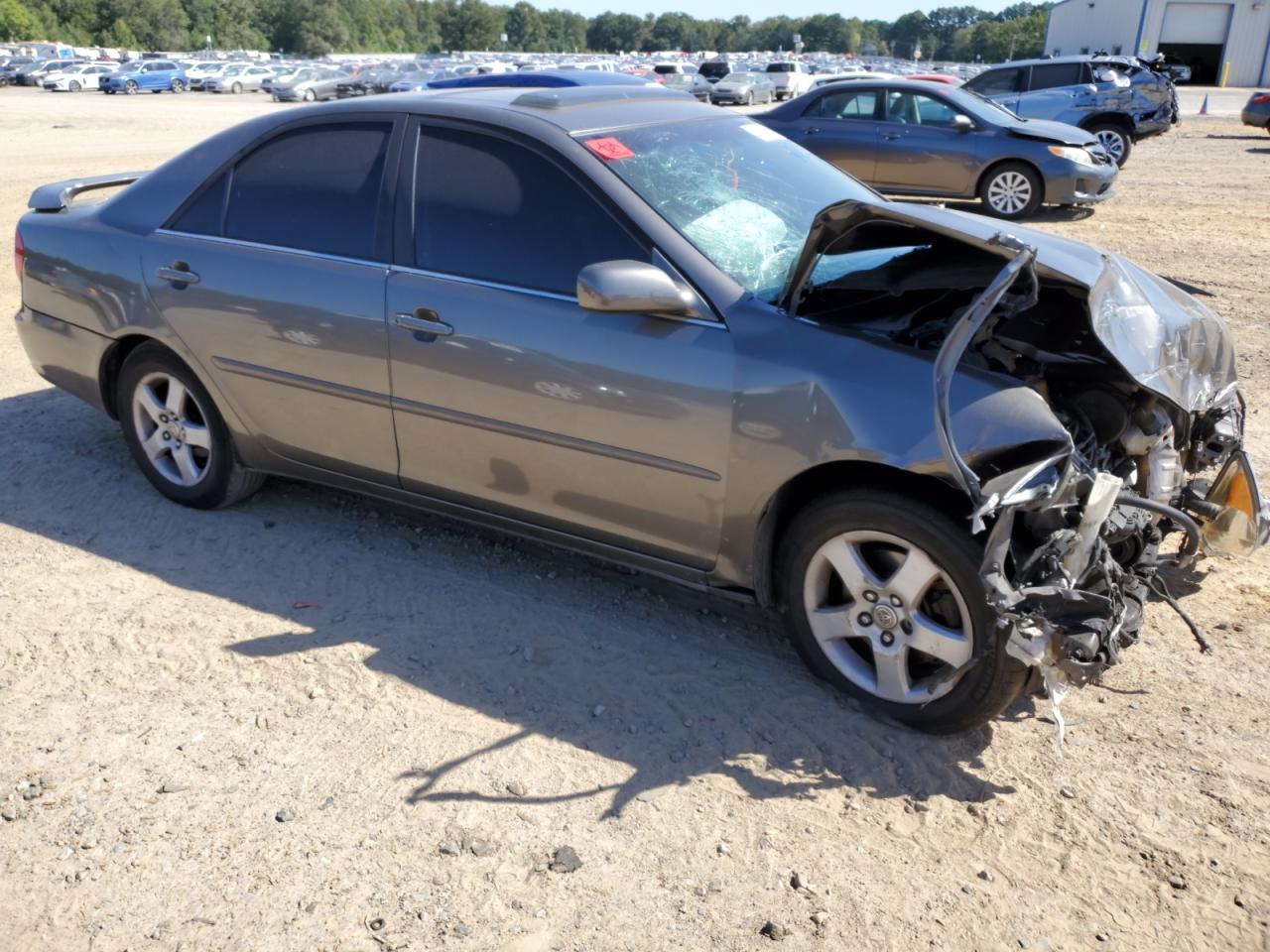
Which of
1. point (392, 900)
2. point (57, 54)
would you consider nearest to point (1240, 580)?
point (392, 900)

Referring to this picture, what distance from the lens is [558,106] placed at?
3.92 metres

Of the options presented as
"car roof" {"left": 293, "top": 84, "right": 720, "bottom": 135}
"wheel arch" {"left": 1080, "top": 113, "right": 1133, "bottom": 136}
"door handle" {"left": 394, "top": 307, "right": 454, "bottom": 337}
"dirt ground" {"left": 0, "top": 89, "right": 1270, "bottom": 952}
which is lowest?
"dirt ground" {"left": 0, "top": 89, "right": 1270, "bottom": 952}

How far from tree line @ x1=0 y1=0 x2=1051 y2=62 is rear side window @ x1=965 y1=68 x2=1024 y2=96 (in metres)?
75.2

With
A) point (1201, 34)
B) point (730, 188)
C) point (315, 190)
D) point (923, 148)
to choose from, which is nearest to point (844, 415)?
point (730, 188)

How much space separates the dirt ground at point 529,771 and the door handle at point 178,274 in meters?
1.06

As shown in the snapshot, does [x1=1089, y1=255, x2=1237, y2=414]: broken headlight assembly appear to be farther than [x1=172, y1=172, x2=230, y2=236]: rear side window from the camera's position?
No

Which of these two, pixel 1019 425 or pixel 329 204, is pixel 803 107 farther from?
pixel 1019 425

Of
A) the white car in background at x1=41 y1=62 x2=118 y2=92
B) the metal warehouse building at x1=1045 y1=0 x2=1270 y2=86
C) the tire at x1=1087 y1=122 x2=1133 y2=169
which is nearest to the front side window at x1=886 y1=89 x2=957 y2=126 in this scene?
the tire at x1=1087 y1=122 x2=1133 y2=169

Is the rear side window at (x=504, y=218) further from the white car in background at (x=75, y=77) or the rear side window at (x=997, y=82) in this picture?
the white car in background at (x=75, y=77)

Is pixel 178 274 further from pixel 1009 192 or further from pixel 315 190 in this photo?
pixel 1009 192

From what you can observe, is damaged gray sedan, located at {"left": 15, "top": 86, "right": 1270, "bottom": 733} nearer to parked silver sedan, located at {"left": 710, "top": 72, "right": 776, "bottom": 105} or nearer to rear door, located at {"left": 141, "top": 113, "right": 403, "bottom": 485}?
rear door, located at {"left": 141, "top": 113, "right": 403, "bottom": 485}

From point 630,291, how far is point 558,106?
1.07 meters

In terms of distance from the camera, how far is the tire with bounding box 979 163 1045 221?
11992 millimetres

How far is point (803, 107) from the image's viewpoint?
13.3m
